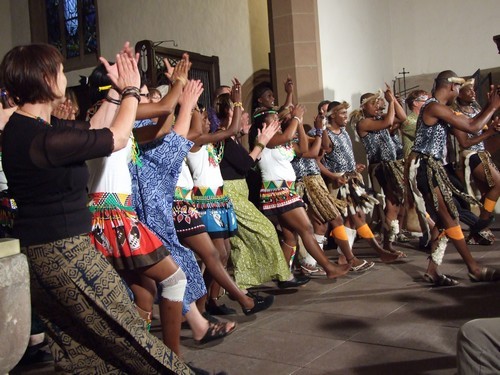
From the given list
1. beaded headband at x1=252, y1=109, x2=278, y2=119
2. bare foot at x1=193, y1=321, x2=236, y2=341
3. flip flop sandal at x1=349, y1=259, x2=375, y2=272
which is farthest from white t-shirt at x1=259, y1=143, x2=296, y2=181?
bare foot at x1=193, y1=321, x2=236, y2=341

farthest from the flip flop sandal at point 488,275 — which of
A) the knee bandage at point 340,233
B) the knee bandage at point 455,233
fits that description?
the knee bandage at point 340,233

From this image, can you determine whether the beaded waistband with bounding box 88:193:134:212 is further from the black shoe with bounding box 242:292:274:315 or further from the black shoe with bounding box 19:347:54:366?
the black shoe with bounding box 242:292:274:315

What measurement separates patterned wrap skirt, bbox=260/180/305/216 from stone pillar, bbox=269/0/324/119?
11.2ft

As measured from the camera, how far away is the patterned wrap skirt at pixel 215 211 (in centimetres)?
508

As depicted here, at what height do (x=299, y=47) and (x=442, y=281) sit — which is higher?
(x=299, y=47)

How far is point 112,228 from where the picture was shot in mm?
3418

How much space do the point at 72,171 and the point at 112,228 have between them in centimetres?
73

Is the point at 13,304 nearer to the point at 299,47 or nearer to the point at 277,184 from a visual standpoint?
the point at 277,184

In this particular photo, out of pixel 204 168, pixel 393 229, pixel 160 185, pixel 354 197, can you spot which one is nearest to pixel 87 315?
pixel 160 185

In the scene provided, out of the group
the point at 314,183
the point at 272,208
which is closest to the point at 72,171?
the point at 272,208

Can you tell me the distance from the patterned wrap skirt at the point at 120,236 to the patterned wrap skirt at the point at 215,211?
1607 millimetres

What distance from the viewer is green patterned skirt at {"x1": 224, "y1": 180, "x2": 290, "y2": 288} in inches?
219

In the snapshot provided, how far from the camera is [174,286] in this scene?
3.53 metres

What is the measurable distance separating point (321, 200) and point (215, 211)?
5.87ft
